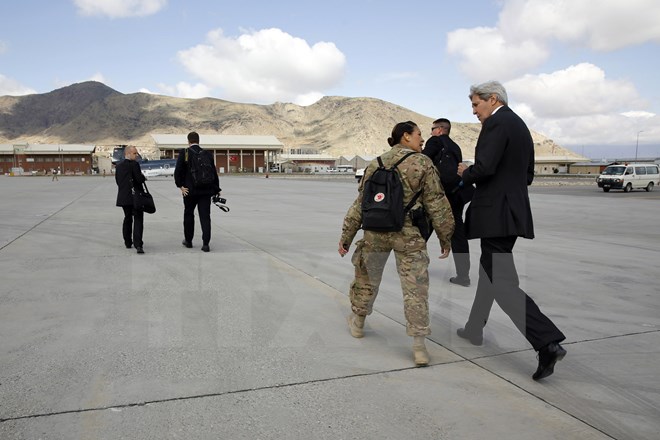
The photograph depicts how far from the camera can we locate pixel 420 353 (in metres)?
3.49

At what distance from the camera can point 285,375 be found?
130 inches

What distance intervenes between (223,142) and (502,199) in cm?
8373

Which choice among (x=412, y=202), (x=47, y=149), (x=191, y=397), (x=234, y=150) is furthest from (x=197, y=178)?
(x=47, y=149)

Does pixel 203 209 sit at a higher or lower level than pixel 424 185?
lower

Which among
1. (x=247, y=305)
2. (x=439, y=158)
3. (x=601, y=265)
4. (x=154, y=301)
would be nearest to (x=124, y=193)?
(x=154, y=301)

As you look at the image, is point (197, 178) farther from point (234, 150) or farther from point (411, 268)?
point (234, 150)

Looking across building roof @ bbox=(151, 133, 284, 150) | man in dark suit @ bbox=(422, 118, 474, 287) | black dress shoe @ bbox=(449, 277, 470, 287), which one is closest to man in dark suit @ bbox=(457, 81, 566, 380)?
man in dark suit @ bbox=(422, 118, 474, 287)

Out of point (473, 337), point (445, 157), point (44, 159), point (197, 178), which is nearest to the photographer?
point (473, 337)

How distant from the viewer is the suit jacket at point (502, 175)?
343 centimetres

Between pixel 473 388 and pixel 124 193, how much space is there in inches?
247

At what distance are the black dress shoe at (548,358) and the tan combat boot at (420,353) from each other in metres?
0.73

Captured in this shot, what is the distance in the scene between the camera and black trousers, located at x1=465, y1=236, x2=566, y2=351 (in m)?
3.29

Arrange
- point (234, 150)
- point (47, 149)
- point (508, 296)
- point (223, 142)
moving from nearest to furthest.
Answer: point (508, 296), point (223, 142), point (234, 150), point (47, 149)

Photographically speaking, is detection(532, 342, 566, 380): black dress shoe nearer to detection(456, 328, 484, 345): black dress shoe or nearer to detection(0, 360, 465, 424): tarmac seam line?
detection(456, 328, 484, 345): black dress shoe
